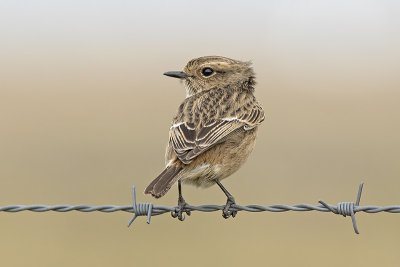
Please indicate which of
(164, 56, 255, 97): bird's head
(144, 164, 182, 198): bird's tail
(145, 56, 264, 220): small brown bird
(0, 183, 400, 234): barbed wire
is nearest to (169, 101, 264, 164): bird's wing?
(145, 56, 264, 220): small brown bird

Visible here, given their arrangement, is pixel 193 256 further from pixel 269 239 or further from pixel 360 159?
pixel 360 159

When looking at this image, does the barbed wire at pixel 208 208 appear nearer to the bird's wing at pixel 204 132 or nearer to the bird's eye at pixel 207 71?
the bird's wing at pixel 204 132

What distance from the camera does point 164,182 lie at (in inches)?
281

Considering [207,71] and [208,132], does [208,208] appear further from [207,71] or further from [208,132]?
[207,71]

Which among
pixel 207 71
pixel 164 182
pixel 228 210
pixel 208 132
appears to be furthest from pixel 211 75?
pixel 164 182

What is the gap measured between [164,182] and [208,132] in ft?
3.07

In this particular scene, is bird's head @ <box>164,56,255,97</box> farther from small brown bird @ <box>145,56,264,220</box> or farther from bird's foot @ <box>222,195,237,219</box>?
bird's foot @ <box>222,195,237,219</box>

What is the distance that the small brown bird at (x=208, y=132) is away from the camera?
7.54 m

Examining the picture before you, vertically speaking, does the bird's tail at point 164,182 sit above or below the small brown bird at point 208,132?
below

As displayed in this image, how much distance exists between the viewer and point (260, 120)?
859 cm

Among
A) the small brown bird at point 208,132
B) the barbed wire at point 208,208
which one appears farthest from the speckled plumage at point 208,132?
the barbed wire at point 208,208

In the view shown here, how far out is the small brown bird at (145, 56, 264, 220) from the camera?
7.54 meters

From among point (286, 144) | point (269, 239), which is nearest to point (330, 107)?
point (286, 144)

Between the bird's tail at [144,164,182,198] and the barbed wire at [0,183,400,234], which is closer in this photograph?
the barbed wire at [0,183,400,234]
